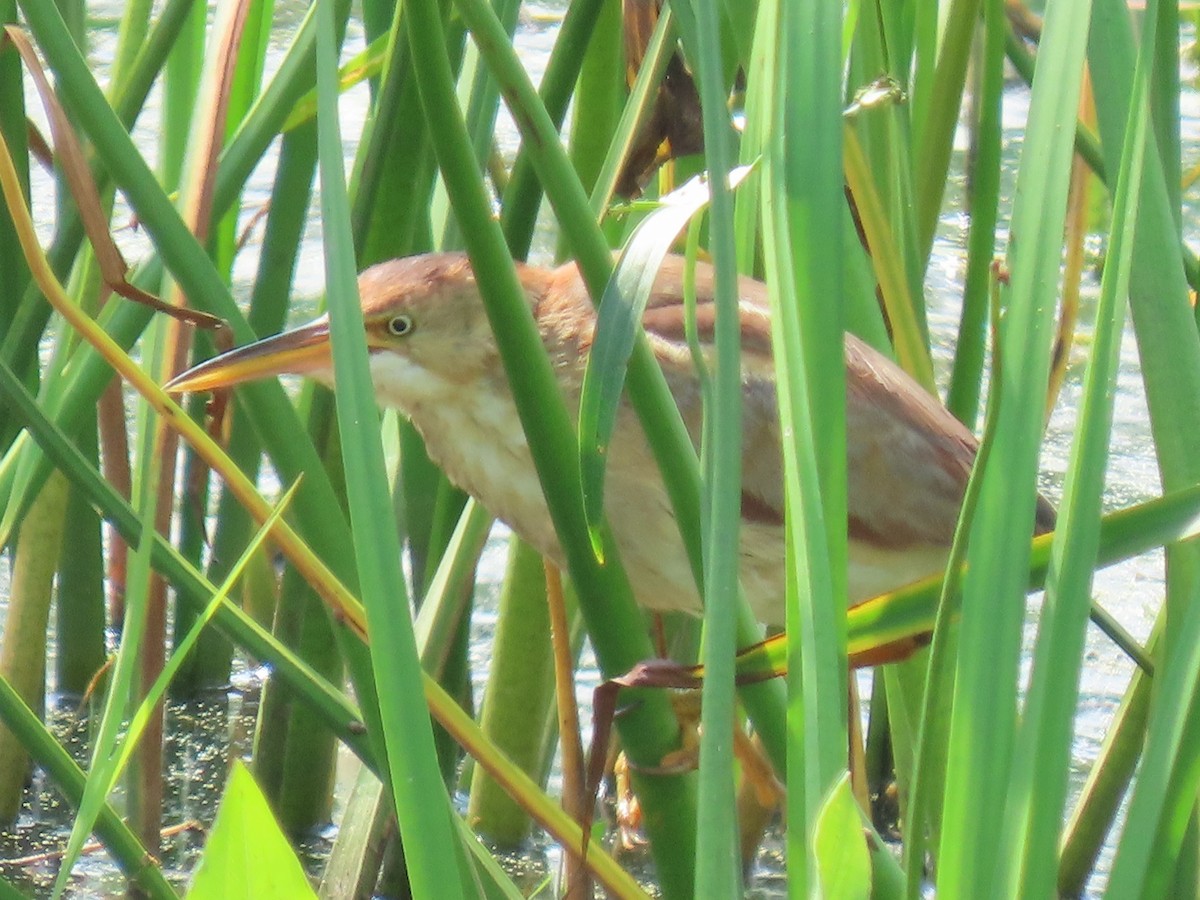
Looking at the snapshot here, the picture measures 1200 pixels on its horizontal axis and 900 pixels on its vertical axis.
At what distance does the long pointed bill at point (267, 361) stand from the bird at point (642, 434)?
0.05 metres

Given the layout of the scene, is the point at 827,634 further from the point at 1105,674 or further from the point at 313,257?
the point at 313,257

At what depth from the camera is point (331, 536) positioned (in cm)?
94

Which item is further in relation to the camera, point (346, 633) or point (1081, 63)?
point (346, 633)

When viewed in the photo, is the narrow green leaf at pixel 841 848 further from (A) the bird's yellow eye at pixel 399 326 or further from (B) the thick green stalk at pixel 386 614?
(A) the bird's yellow eye at pixel 399 326

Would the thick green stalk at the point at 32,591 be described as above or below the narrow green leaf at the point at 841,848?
above

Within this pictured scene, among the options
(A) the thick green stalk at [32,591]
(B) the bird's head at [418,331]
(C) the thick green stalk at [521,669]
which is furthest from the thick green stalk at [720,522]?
(A) the thick green stalk at [32,591]

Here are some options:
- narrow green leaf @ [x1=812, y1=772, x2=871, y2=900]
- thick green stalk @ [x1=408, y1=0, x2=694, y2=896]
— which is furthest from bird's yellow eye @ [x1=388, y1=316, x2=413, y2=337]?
narrow green leaf @ [x1=812, y1=772, x2=871, y2=900]

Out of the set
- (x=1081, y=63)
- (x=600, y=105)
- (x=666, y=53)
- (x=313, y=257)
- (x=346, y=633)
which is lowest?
(x=346, y=633)

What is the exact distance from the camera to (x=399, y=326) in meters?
1.36

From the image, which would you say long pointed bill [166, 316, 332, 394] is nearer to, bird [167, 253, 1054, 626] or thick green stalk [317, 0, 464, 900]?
bird [167, 253, 1054, 626]

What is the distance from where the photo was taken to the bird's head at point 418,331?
130 cm

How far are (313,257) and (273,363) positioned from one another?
5.62ft

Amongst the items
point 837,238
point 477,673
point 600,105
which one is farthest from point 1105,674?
point 837,238

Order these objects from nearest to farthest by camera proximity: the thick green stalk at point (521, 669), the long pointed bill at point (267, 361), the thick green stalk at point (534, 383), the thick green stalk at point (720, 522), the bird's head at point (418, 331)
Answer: the thick green stalk at point (720, 522)
the thick green stalk at point (534, 383)
the long pointed bill at point (267, 361)
the bird's head at point (418, 331)
the thick green stalk at point (521, 669)
